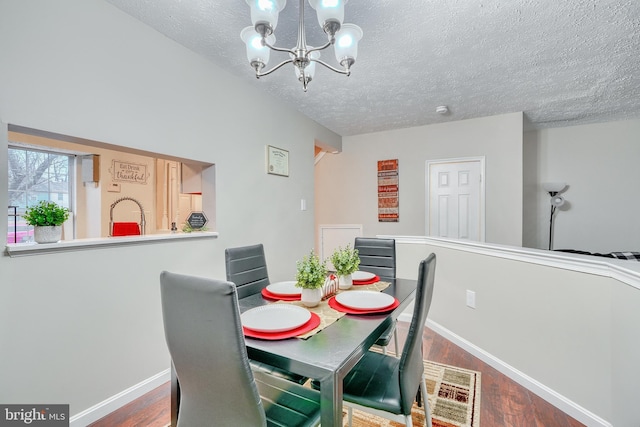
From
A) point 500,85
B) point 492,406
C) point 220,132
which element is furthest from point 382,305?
point 500,85

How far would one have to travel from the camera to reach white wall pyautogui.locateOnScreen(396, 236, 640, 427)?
1463 millimetres

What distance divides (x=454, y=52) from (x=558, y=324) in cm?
202

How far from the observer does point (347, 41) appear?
4.88ft

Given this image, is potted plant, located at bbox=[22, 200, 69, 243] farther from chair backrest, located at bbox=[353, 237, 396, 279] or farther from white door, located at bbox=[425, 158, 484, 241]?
white door, located at bbox=[425, 158, 484, 241]

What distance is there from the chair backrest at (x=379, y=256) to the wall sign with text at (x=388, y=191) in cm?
210

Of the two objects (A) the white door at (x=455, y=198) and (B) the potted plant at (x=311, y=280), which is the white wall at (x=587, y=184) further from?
(B) the potted plant at (x=311, y=280)

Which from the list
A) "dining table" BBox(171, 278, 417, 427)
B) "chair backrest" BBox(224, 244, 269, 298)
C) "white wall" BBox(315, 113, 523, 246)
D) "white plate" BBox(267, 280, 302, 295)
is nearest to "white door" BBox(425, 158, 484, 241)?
"white wall" BBox(315, 113, 523, 246)

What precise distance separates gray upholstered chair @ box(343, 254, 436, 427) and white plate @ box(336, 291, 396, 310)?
8.7 inches

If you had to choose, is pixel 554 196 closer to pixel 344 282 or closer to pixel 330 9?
pixel 344 282

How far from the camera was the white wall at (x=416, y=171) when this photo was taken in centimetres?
364

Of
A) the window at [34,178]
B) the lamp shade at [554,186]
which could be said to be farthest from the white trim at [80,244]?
the lamp shade at [554,186]

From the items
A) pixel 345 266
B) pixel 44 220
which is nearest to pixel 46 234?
pixel 44 220

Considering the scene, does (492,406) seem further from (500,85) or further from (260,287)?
(500,85)

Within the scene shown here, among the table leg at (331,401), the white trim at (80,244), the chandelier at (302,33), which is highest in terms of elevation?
the chandelier at (302,33)
